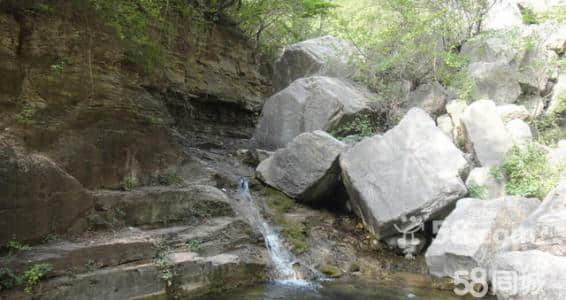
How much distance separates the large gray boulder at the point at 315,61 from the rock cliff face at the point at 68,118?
655 centimetres

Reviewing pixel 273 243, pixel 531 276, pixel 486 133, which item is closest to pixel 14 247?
pixel 273 243

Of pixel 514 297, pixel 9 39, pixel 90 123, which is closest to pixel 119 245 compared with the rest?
pixel 90 123

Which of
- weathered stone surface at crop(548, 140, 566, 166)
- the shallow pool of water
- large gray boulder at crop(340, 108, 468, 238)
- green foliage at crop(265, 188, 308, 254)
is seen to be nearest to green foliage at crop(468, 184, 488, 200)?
large gray boulder at crop(340, 108, 468, 238)

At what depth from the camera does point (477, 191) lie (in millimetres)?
8398

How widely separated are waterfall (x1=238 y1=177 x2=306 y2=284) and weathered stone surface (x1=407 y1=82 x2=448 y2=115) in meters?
6.42

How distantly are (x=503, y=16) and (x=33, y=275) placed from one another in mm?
17152

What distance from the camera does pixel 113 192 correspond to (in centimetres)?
702

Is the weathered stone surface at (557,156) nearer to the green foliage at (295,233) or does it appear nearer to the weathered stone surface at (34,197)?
the green foliage at (295,233)

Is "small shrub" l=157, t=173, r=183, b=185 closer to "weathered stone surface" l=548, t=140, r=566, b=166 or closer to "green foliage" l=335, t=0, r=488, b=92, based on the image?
"green foliage" l=335, t=0, r=488, b=92

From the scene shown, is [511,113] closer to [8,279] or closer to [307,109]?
[307,109]

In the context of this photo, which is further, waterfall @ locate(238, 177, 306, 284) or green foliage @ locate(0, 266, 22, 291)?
waterfall @ locate(238, 177, 306, 284)

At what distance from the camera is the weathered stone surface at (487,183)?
848cm

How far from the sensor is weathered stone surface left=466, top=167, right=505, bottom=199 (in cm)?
848

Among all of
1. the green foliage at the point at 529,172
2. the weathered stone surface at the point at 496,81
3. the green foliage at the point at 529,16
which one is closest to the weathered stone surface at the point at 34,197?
the green foliage at the point at 529,172
